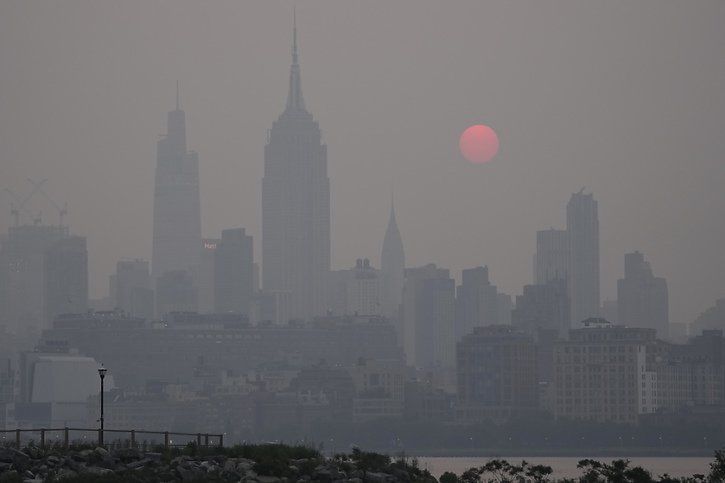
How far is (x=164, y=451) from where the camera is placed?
232 feet

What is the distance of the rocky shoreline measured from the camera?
65.9m

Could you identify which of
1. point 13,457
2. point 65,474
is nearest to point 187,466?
point 65,474

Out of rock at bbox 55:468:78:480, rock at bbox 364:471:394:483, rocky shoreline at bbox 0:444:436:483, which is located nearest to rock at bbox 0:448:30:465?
rocky shoreline at bbox 0:444:436:483

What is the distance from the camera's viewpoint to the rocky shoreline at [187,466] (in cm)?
6594

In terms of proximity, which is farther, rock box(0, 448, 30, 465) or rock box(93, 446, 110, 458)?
rock box(0, 448, 30, 465)

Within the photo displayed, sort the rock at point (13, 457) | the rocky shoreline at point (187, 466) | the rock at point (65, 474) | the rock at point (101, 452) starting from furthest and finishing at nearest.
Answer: the rock at point (13, 457)
the rock at point (101, 452)
the rocky shoreline at point (187, 466)
the rock at point (65, 474)

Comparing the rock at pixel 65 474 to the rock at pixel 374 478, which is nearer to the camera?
the rock at pixel 65 474

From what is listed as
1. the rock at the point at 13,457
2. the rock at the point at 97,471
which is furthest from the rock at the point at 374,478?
the rock at the point at 13,457

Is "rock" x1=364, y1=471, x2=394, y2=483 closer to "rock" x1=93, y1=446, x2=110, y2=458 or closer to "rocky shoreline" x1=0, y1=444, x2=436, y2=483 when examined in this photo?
"rocky shoreline" x1=0, y1=444, x2=436, y2=483

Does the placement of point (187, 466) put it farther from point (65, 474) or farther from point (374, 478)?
point (374, 478)

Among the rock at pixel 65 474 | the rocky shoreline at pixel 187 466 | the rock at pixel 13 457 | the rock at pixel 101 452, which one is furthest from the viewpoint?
the rock at pixel 13 457

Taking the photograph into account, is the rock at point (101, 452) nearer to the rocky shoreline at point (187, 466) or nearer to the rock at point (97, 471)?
the rocky shoreline at point (187, 466)

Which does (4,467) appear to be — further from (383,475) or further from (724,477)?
(724,477)

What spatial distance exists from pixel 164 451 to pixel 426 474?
419 inches
